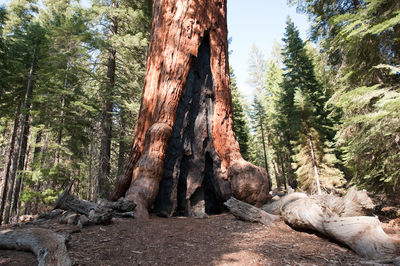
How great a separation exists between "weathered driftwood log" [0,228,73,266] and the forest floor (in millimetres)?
114

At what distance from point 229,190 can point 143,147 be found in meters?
2.53

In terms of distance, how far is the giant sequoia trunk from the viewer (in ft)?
17.7

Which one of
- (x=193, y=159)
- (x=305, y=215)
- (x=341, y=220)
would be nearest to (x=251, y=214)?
(x=305, y=215)

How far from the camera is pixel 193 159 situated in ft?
19.3

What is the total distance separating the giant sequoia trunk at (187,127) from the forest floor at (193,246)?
1.45 metres

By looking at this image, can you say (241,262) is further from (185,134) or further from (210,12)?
(210,12)

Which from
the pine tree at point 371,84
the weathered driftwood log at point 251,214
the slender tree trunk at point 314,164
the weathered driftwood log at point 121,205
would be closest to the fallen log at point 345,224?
the weathered driftwood log at point 251,214

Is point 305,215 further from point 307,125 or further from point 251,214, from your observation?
point 307,125

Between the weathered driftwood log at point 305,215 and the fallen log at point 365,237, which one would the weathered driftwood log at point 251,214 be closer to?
the weathered driftwood log at point 305,215

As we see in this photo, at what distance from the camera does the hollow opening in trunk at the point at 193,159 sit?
219 inches

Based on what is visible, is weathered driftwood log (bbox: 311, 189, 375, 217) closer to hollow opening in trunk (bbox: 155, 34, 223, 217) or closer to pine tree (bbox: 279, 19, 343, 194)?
hollow opening in trunk (bbox: 155, 34, 223, 217)

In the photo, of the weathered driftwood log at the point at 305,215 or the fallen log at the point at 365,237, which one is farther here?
the weathered driftwood log at the point at 305,215

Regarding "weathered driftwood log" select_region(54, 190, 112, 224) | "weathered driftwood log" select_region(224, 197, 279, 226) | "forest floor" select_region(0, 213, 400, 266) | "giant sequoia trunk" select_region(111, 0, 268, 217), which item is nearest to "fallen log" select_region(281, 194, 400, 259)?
"forest floor" select_region(0, 213, 400, 266)

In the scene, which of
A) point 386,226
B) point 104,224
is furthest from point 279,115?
point 104,224
